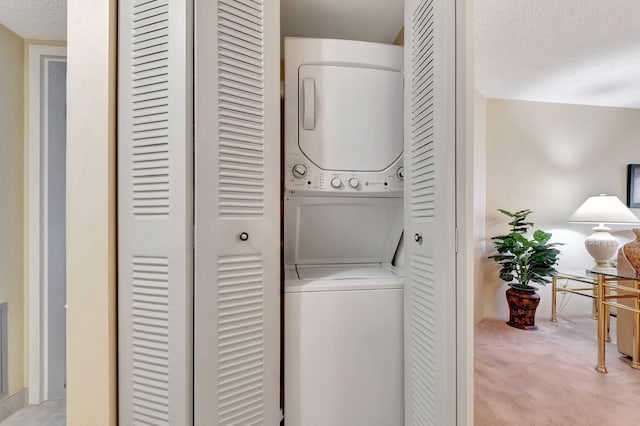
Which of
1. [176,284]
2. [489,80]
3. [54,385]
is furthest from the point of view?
[489,80]

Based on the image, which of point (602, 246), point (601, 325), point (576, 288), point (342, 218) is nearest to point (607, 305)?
point (601, 325)

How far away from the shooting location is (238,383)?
1.10 m

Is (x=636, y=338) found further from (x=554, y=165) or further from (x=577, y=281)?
(x=554, y=165)

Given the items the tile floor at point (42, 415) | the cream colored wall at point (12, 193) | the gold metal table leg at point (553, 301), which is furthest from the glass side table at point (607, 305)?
the cream colored wall at point (12, 193)

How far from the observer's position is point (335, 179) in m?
1.39

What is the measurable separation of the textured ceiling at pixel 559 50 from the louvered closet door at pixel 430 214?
3.53 ft

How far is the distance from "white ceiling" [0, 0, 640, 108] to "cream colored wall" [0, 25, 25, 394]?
19 cm

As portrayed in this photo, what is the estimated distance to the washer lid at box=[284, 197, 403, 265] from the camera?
1490 mm

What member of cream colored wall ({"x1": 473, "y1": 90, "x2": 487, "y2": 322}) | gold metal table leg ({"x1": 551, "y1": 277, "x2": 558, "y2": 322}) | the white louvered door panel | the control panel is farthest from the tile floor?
gold metal table leg ({"x1": 551, "y1": 277, "x2": 558, "y2": 322})

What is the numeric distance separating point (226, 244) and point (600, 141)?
4.46 m

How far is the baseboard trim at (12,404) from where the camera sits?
1.62 meters

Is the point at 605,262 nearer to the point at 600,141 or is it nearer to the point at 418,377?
the point at 600,141

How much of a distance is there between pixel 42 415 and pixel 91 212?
5.07 feet

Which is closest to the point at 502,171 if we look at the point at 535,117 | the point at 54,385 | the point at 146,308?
the point at 535,117
